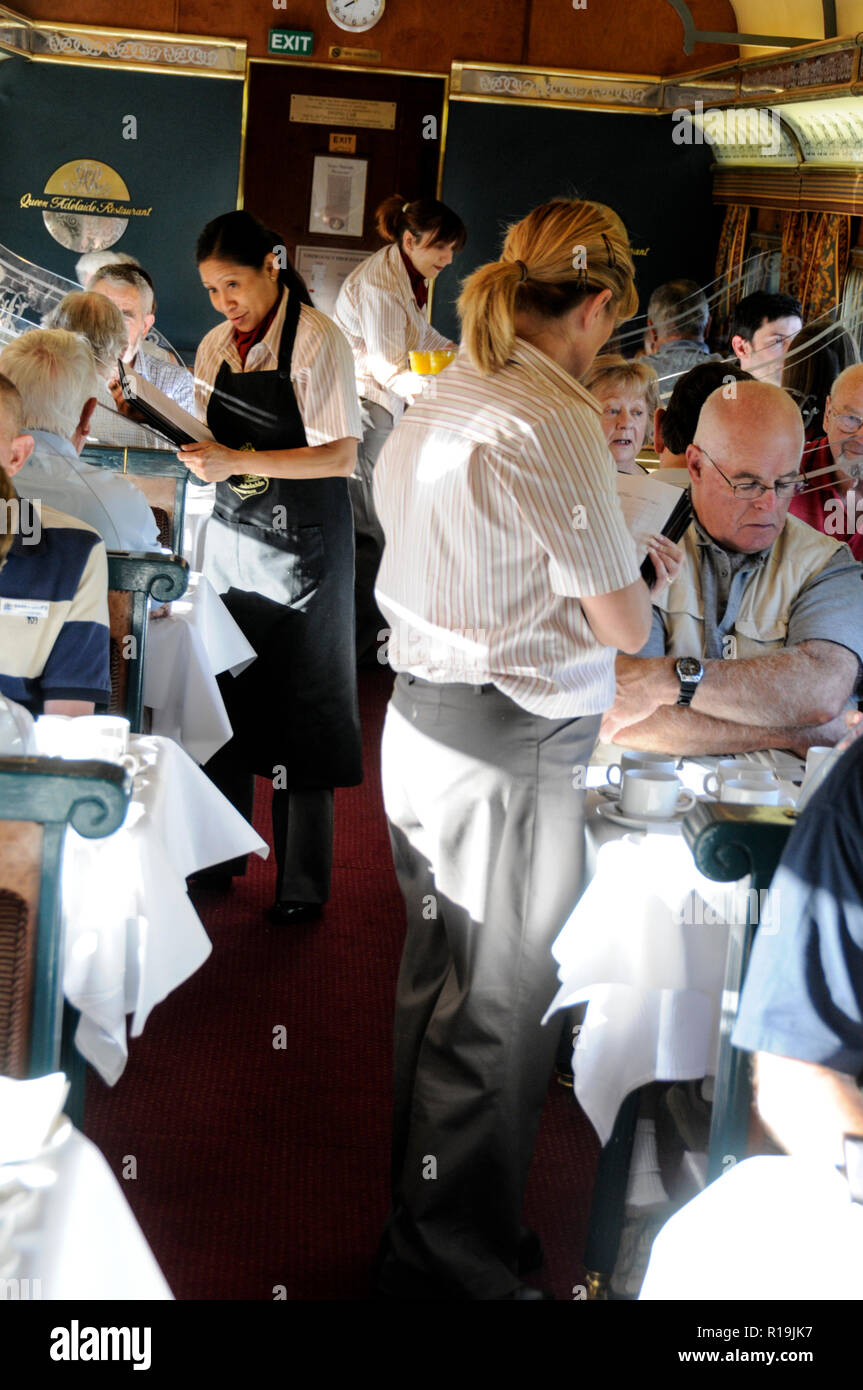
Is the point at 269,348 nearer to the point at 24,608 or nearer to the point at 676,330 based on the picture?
the point at 24,608

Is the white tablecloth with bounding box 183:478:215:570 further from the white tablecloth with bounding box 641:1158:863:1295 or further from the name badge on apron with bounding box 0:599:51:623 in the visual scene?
the white tablecloth with bounding box 641:1158:863:1295

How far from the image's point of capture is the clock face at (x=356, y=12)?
805cm

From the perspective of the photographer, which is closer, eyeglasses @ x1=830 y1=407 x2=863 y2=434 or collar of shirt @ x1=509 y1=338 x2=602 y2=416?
collar of shirt @ x1=509 y1=338 x2=602 y2=416

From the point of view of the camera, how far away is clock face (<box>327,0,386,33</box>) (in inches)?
317

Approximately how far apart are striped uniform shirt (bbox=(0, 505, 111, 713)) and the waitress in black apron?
0.96 m

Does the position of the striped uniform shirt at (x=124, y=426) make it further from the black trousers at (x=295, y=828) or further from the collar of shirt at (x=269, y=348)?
the black trousers at (x=295, y=828)

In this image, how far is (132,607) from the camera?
2.74 metres

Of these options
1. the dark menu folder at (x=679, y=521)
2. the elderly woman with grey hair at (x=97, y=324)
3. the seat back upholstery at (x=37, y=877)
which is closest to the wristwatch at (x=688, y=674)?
the dark menu folder at (x=679, y=521)

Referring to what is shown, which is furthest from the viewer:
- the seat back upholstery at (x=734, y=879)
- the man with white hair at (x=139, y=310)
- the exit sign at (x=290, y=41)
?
the exit sign at (x=290, y=41)

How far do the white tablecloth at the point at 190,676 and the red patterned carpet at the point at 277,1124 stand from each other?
1.73ft

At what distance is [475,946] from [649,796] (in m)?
A: 0.32

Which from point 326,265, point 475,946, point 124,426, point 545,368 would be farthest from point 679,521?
point 326,265

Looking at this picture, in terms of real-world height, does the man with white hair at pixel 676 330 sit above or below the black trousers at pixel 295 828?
above

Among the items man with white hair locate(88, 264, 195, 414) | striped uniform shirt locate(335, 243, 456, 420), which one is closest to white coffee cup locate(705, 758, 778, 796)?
man with white hair locate(88, 264, 195, 414)
